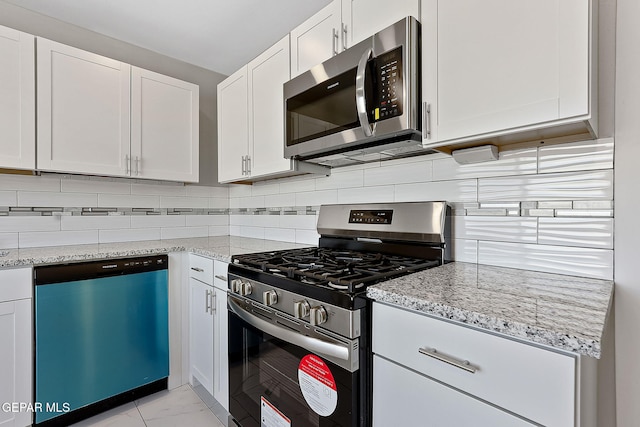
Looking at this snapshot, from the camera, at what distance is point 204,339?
6.30ft

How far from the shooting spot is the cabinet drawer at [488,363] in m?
0.63

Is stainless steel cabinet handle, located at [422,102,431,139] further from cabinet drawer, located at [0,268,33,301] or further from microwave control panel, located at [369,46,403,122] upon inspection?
cabinet drawer, located at [0,268,33,301]

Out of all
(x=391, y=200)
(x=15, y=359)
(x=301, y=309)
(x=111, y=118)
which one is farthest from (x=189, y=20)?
(x=15, y=359)

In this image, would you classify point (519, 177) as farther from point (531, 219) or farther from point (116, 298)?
point (116, 298)

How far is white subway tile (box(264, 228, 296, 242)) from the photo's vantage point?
228 centimetres

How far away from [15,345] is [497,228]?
7.54 feet

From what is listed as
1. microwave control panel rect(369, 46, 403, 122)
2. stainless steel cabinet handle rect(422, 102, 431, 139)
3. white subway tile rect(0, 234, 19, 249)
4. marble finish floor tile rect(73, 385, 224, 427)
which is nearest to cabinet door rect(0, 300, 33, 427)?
marble finish floor tile rect(73, 385, 224, 427)

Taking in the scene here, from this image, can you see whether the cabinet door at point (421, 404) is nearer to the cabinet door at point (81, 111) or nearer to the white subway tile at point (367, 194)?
the white subway tile at point (367, 194)

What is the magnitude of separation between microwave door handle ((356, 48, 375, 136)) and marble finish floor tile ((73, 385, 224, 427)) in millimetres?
1767

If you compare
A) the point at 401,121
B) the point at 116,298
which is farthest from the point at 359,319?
the point at 116,298

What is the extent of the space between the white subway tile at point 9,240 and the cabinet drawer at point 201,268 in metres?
1.05

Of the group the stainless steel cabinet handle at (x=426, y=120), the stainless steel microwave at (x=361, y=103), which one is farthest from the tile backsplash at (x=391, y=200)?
the stainless steel cabinet handle at (x=426, y=120)

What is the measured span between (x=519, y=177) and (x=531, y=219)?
6.6 inches

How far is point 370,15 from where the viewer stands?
1.35m
